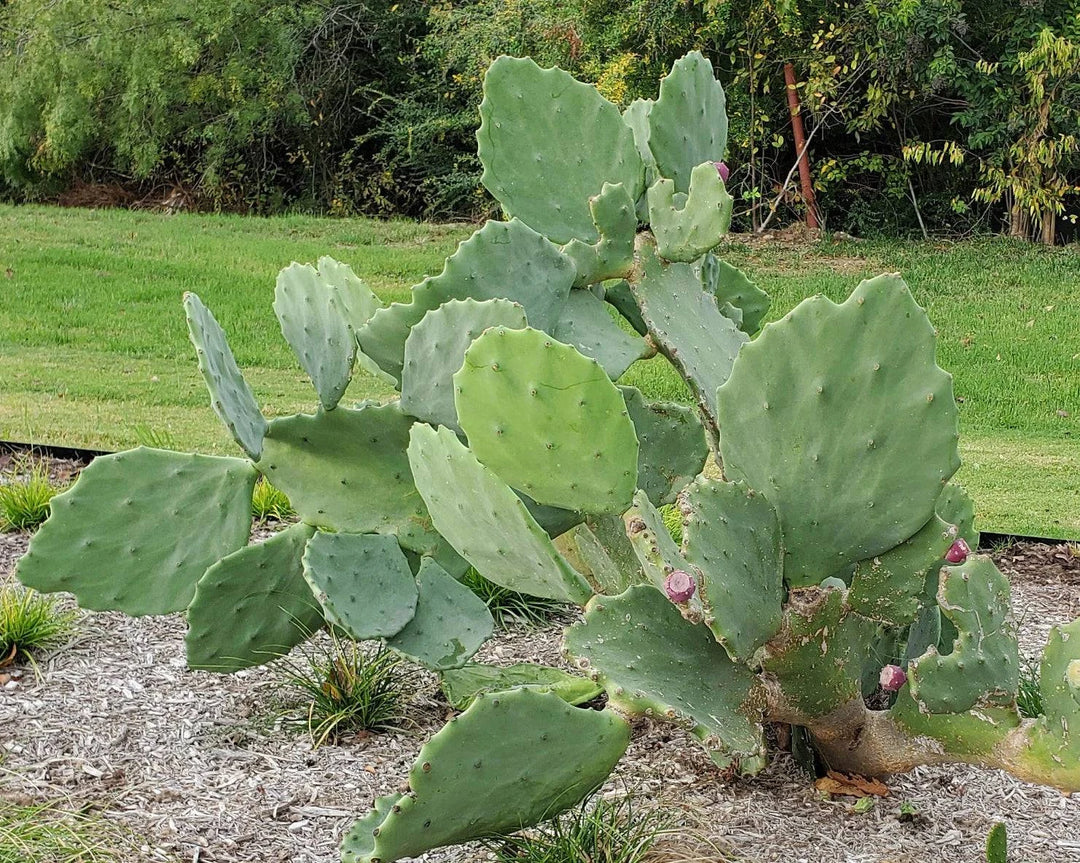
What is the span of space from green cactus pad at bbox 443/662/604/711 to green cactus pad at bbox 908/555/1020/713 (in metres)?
0.65

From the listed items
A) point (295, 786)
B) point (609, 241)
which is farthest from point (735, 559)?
point (295, 786)

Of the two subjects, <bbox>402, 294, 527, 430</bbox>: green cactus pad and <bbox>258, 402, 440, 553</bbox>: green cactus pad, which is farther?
<bbox>258, 402, 440, 553</bbox>: green cactus pad

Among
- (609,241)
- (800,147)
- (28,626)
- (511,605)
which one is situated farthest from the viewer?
(800,147)

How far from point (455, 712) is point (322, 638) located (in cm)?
54

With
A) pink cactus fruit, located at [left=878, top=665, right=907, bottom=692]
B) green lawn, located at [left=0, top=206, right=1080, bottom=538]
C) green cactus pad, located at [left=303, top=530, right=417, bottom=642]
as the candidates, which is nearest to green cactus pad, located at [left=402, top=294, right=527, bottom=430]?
green cactus pad, located at [left=303, top=530, right=417, bottom=642]

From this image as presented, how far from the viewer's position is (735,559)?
2.10 metres

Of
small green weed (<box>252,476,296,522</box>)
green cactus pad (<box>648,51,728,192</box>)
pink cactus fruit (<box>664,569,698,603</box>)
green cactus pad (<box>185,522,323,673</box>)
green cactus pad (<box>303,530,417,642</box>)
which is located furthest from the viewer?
small green weed (<box>252,476,296,522</box>)

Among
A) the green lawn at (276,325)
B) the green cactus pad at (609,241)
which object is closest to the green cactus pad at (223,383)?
the green cactus pad at (609,241)

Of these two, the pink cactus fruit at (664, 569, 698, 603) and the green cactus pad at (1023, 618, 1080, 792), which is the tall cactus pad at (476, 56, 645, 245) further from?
the green cactus pad at (1023, 618, 1080, 792)

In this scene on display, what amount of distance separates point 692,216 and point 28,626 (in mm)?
1811

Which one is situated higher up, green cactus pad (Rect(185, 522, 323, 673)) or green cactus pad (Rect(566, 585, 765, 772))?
green cactus pad (Rect(566, 585, 765, 772))

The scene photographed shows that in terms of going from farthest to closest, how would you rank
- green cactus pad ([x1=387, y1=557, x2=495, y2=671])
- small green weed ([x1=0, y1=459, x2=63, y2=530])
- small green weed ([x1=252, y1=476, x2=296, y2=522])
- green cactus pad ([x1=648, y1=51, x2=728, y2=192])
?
small green weed ([x1=252, y1=476, x2=296, y2=522]), small green weed ([x1=0, y1=459, x2=63, y2=530]), green cactus pad ([x1=648, y1=51, x2=728, y2=192]), green cactus pad ([x1=387, y1=557, x2=495, y2=671])

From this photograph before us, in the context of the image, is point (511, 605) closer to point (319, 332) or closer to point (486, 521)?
point (319, 332)

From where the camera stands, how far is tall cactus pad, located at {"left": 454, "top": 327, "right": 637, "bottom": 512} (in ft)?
6.59
